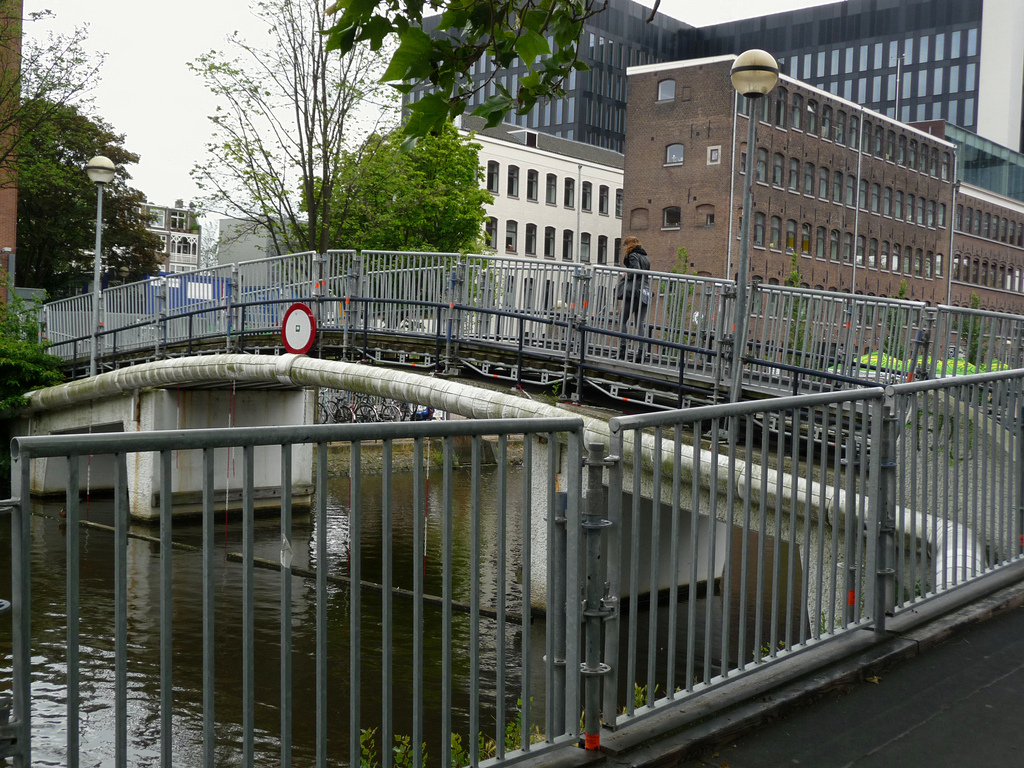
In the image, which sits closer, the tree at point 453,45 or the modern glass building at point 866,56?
the tree at point 453,45

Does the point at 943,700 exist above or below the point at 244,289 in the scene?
below

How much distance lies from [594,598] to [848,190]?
6073 cm

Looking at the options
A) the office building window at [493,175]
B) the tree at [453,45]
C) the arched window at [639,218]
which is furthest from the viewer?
the office building window at [493,175]

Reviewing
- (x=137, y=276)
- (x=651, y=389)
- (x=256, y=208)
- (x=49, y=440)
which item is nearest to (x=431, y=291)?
(x=651, y=389)

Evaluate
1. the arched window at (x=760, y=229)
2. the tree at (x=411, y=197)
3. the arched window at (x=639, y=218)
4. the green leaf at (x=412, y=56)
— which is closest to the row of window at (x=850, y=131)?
the arched window at (x=760, y=229)

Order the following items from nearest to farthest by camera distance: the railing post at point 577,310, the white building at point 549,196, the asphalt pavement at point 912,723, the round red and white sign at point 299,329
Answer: the asphalt pavement at point 912,723 < the railing post at point 577,310 < the round red and white sign at point 299,329 < the white building at point 549,196

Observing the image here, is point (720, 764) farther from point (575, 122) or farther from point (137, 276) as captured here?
point (575, 122)

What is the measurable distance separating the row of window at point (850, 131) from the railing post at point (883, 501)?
Result: 4991 centimetres

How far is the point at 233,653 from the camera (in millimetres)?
3008

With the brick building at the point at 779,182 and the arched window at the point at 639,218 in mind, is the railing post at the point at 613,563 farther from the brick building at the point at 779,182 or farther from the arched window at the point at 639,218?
the arched window at the point at 639,218

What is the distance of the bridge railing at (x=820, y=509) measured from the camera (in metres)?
3.64

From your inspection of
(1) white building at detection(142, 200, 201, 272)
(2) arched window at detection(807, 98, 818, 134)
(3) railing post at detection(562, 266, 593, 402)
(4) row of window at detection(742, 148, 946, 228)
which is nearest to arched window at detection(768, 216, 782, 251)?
(4) row of window at detection(742, 148, 946, 228)

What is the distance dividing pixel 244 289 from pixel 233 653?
62.5 ft

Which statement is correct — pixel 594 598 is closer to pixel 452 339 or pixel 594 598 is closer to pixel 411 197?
pixel 452 339
